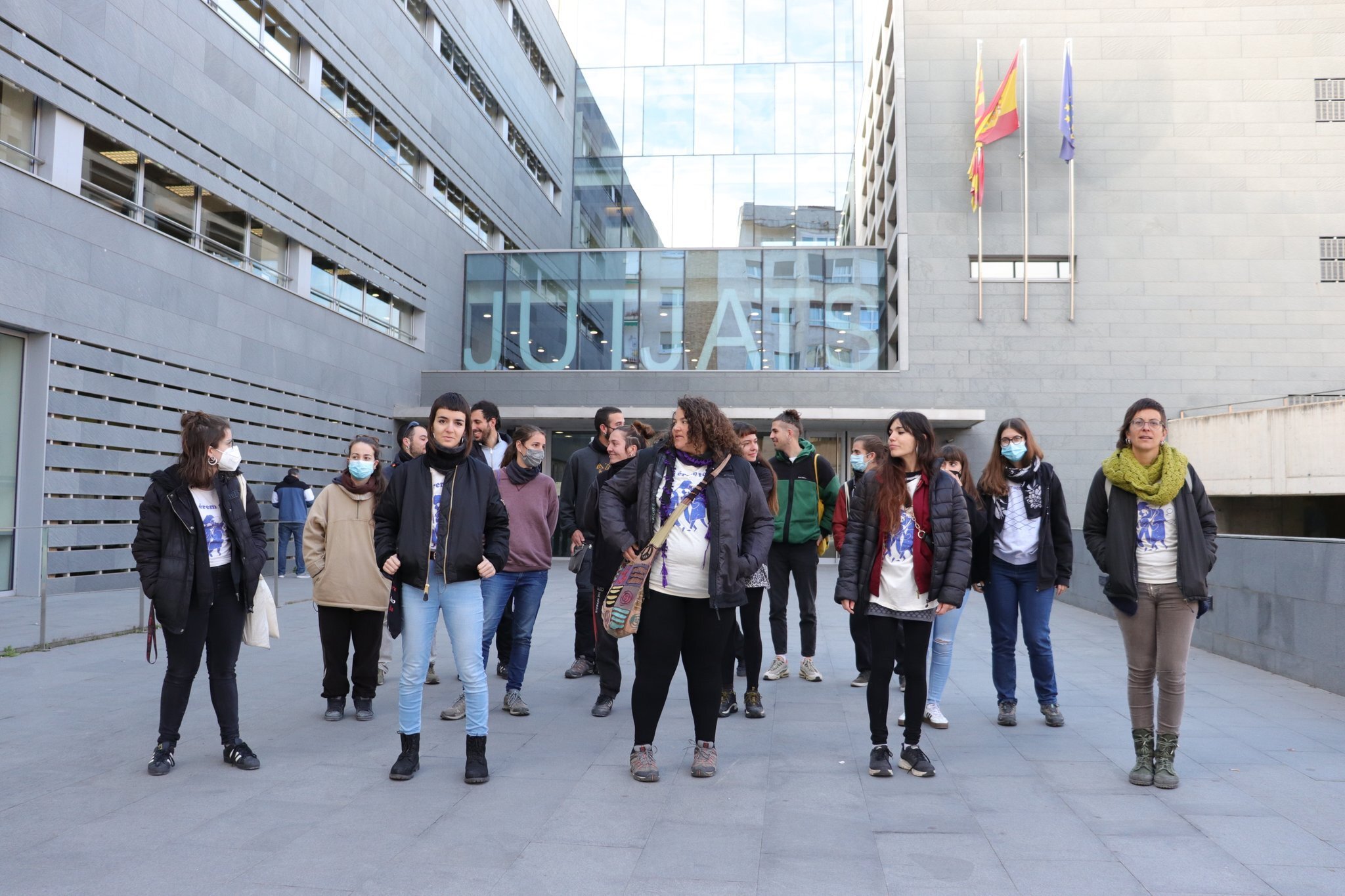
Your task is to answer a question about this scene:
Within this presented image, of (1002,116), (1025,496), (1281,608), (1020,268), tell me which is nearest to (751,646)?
(1025,496)

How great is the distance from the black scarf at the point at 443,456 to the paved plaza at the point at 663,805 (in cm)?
152

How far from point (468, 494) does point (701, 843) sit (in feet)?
6.53

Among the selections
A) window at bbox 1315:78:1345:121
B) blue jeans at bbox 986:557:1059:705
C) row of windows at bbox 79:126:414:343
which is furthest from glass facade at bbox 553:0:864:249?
blue jeans at bbox 986:557:1059:705

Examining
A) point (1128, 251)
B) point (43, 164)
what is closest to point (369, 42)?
point (43, 164)

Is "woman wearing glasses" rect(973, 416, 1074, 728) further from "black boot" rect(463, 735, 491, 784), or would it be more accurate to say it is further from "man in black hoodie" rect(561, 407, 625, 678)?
"black boot" rect(463, 735, 491, 784)

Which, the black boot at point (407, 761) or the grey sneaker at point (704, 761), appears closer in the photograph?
the black boot at point (407, 761)

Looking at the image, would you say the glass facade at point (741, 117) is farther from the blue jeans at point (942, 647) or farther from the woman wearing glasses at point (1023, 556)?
the blue jeans at point (942, 647)

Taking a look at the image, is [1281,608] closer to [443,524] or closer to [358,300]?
[443,524]

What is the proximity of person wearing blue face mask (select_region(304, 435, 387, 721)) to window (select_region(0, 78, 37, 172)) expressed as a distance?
8047 mm

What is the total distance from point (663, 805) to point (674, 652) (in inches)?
29.6

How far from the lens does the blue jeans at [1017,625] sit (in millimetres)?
5836

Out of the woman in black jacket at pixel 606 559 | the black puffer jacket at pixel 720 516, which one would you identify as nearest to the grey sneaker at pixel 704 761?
the black puffer jacket at pixel 720 516

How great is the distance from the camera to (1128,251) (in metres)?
20.5

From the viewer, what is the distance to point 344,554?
5863mm
